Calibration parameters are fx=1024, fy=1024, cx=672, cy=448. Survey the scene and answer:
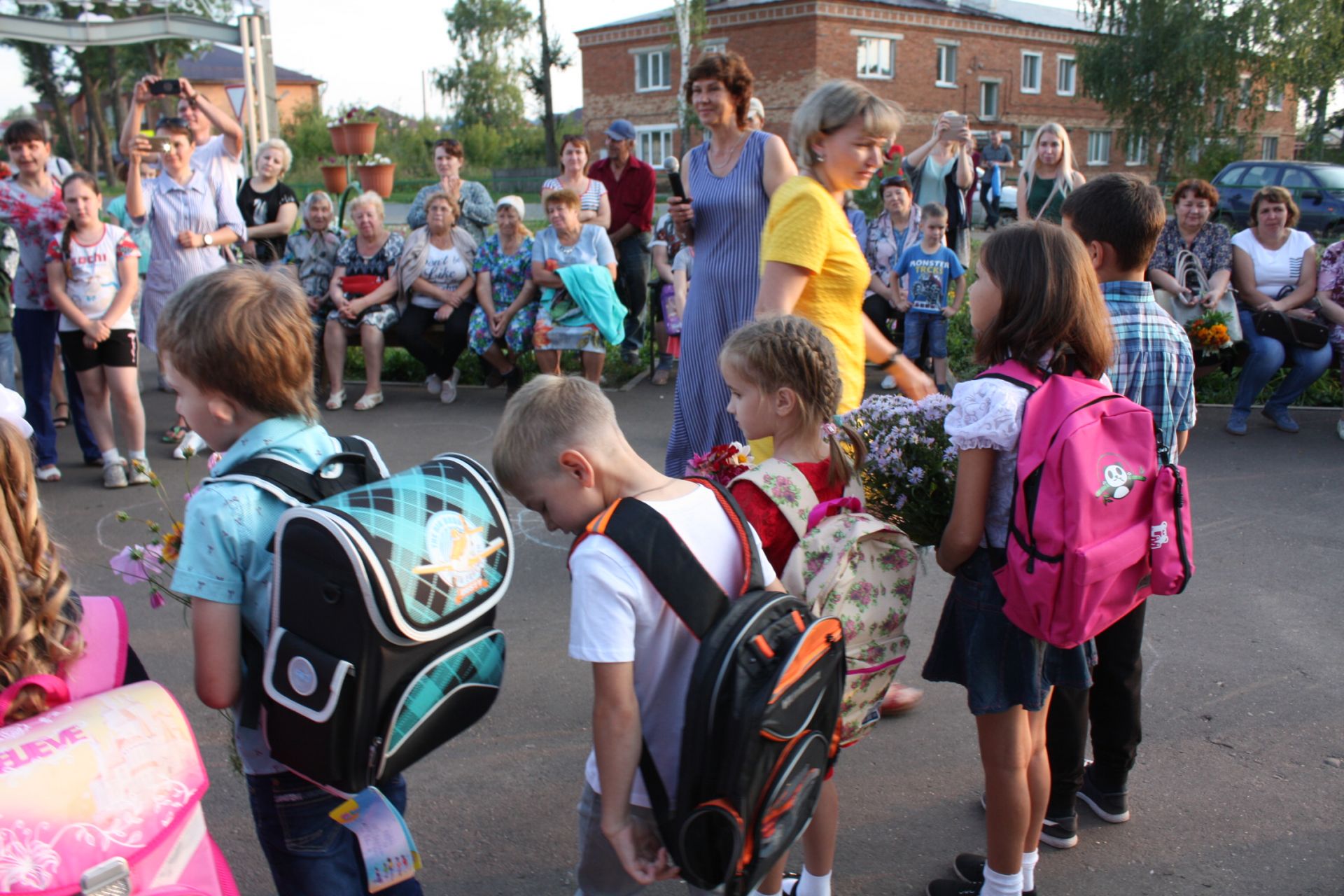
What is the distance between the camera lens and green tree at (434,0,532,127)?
63.1m

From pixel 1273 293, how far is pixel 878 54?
37.5 meters

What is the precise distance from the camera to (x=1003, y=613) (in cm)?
237

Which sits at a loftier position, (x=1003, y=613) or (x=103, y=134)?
(x=103, y=134)

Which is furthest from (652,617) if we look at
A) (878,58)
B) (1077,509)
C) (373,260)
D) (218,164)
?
(878,58)

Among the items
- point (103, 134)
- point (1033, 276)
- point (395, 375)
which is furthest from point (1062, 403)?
point (103, 134)

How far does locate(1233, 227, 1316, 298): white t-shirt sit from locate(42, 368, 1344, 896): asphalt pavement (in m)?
2.85

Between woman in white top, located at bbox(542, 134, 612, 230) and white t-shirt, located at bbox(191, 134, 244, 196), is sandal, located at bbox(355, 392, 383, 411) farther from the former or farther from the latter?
woman in white top, located at bbox(542, 134, 612, 230)

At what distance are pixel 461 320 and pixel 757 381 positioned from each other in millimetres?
6499

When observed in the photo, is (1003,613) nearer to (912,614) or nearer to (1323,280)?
(912,614)

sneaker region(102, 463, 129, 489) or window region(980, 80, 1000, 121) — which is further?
window region(980, 80, 1000, 121)


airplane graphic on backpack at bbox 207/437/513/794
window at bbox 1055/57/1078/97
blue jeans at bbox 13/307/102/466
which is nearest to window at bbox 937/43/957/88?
window at bbox 1055/57/1078/97

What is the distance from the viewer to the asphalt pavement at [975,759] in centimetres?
283

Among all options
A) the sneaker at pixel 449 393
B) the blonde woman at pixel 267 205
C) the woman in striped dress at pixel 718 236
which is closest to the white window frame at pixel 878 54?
the blonde woman at pixel 267 205

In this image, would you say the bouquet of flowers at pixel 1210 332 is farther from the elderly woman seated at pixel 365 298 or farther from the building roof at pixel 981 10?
the building roof at pixel 981 10
